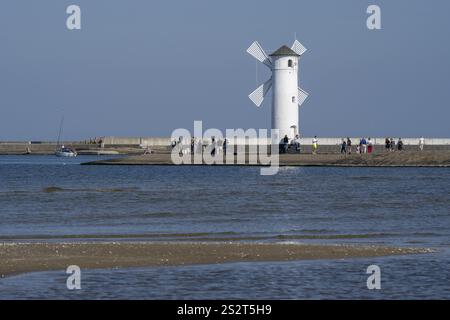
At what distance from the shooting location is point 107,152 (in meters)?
116

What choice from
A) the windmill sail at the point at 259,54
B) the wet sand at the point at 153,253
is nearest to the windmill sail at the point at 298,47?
the windmill sail at the point at 259,54

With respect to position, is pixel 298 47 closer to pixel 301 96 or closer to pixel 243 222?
pixel 301 96

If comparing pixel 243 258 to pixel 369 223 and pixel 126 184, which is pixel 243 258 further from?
pixel 126 184

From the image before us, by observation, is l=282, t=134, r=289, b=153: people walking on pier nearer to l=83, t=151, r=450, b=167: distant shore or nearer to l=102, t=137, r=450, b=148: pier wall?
l=83, t=151, r=450, b=167: distant shore

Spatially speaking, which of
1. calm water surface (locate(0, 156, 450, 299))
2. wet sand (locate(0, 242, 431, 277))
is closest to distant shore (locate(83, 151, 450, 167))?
A: calm water surface (locate(0, 156, 450, 299))

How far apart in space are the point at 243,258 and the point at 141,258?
192 cm

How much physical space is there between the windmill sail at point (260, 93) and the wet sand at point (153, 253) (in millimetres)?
56872

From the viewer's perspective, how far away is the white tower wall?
7238 cm

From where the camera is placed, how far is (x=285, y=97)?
7238 centimetres

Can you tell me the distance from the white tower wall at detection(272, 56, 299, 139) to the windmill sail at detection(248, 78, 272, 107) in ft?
18.9
